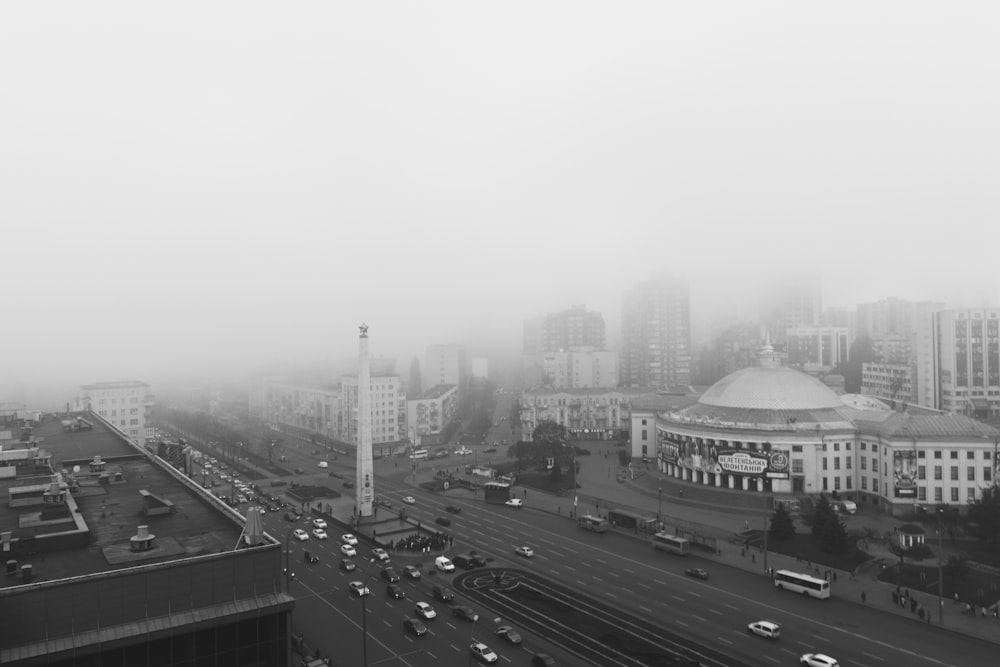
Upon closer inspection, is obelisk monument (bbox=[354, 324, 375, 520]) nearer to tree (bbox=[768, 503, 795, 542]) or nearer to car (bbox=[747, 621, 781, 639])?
tree (bbox=[768, 503, 795, 542])

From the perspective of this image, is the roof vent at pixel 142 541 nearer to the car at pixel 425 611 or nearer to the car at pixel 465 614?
the car at pixel 425 611

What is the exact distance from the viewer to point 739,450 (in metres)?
80.3

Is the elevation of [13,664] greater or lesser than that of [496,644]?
greater

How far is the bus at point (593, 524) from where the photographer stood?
64625mm

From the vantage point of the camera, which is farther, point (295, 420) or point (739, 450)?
point (295, 420)

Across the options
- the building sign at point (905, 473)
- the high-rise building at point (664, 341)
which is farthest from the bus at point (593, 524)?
the high-rise building at point (664, 341)

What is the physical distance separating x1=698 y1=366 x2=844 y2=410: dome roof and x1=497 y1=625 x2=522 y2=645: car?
2219 inches

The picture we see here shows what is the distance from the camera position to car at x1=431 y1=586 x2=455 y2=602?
4606 centimetres

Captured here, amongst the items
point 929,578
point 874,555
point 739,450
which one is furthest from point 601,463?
point 929,578

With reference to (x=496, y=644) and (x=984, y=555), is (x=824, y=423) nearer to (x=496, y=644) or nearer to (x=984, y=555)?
(x=984, y=555)

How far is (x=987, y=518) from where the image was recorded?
56906mm

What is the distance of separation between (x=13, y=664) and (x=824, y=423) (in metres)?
80.0

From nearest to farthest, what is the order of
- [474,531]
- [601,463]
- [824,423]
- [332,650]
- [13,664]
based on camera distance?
[13,664] < [332,650] < [474,531] < [824,423] < [601,463]

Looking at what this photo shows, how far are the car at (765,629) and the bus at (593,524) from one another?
25.2m
